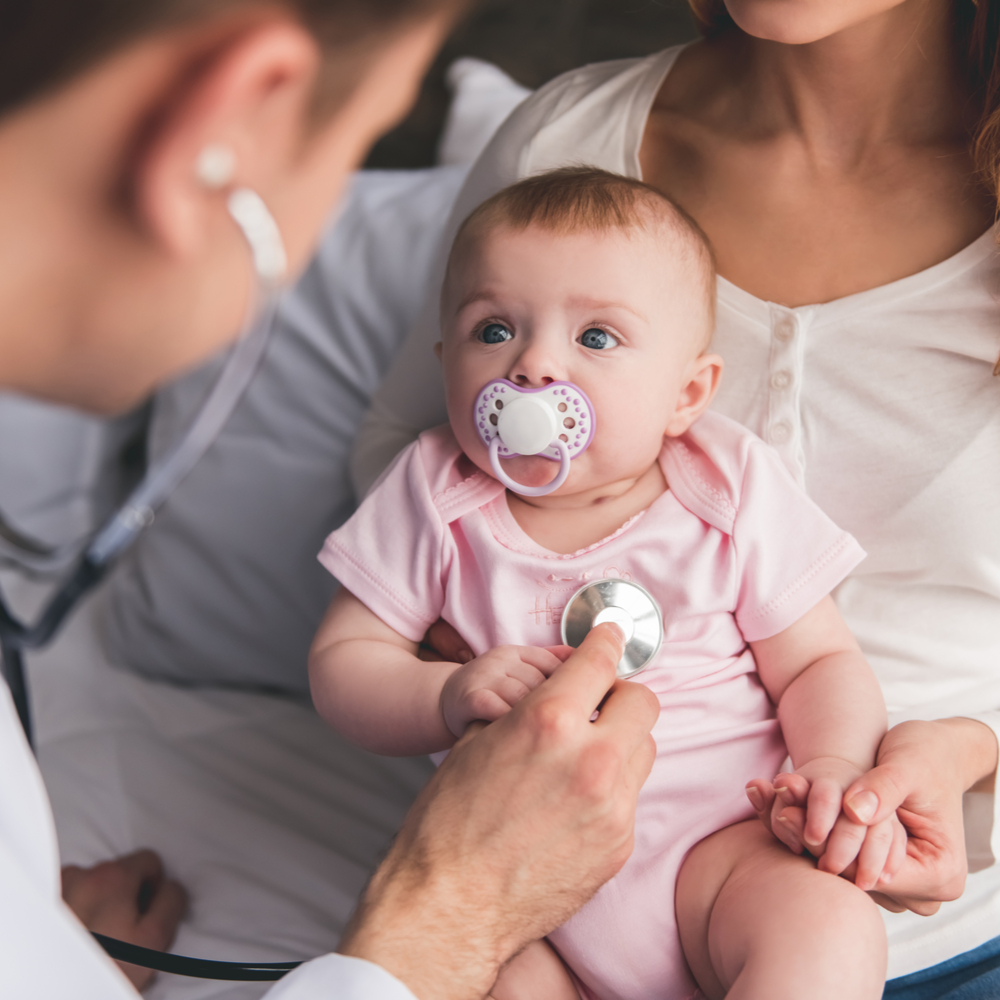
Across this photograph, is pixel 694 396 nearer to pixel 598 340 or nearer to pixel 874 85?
pixel 598 340

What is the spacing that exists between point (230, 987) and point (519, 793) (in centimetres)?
49

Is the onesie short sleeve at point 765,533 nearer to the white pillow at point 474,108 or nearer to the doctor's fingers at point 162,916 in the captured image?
the doctor's fingers at point 162,916

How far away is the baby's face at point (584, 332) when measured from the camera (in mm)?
915

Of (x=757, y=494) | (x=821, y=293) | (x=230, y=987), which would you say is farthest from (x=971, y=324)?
(x=230, y=987)

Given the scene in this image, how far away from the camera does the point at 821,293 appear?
1046mm

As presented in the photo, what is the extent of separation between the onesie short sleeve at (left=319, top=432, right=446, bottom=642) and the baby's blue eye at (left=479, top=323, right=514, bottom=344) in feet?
0.49

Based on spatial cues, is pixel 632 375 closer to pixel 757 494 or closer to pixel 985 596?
pixel 757 494

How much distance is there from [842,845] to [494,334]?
21.6 inches

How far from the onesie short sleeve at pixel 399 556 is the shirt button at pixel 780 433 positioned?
359 millimetres

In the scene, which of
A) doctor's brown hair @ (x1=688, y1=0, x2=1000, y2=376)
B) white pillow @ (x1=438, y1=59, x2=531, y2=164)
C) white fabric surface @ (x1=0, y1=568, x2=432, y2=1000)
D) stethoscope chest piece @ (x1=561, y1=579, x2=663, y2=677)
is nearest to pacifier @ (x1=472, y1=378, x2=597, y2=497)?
stethoscope chest piece @ (x1=561, y1=579, x2=663, y2=677)

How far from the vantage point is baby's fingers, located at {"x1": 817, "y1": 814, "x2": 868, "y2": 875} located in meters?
0.78

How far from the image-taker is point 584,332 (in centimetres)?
93

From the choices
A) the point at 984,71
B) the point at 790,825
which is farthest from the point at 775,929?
the point at 984,71

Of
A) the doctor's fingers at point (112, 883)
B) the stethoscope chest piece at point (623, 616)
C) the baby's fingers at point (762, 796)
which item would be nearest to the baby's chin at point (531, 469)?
the stethoscope chest piece at point (623, 616)
